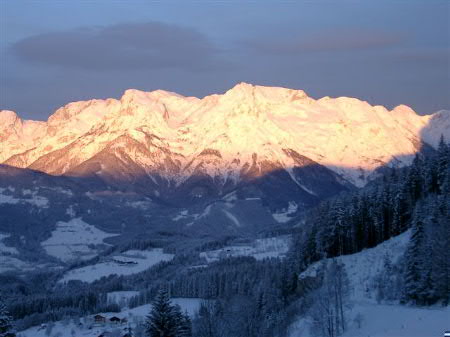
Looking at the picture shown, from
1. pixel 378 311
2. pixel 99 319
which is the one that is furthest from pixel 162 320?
pixel 99 319

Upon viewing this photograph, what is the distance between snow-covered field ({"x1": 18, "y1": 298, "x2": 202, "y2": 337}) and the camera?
175 meters

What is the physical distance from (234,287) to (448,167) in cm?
5749

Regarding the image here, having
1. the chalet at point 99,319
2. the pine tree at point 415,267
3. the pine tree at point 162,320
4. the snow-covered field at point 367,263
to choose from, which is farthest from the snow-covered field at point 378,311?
the chalet at point 99,319

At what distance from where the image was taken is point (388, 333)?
80.6 metres

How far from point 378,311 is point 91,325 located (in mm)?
95432

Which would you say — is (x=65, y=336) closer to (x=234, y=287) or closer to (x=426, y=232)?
(x=234, y=287)

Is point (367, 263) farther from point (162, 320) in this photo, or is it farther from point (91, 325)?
point (91, 325)

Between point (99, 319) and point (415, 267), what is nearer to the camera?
point (415, 267)

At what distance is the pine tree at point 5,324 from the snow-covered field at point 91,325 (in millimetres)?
94023

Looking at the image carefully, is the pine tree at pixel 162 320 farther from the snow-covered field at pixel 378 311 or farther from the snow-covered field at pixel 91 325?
the snow-covered field at pixel 91 325

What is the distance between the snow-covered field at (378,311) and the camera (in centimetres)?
8042

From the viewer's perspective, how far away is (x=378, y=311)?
101250 mm

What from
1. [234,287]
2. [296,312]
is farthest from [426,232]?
[234,287]

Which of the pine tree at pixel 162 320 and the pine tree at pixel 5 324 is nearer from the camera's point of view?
the pine tree at pixel 5 324
